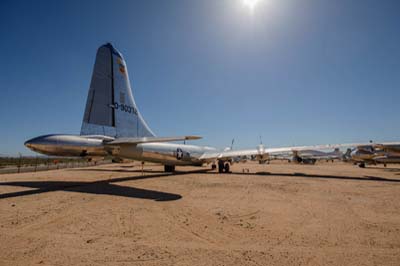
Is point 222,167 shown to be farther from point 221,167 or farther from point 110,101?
point 110,101

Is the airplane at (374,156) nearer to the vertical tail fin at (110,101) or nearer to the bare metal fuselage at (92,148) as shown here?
the bare metal fuselage at (92,148)

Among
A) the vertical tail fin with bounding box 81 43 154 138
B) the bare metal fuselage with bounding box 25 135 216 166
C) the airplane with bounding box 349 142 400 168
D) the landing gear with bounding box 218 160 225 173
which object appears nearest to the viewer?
the bare metal fuselage with bounding box 25 135 216 166

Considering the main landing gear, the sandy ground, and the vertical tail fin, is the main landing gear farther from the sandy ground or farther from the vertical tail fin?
the sandy ground

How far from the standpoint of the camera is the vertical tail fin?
1245 centimetres

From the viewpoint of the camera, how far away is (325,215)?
5953 mm

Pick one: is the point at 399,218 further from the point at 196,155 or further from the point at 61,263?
the point at 196,155

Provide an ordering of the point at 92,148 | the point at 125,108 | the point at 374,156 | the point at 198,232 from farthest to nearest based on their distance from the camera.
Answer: the point at 374,156 → the point at 125,108 → the point at 92,148 → the point at 198,232

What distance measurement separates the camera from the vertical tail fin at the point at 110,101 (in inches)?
490

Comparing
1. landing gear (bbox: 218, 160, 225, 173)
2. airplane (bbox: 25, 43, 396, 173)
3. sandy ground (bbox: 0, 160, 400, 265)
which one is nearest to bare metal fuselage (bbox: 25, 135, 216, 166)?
airplane (bbox: 25, 43, 396, 173)

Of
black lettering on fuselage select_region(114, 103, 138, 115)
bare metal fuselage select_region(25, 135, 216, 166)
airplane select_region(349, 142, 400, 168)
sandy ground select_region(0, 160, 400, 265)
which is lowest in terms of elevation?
sandy ground select_region(0, 160, 400, 265)

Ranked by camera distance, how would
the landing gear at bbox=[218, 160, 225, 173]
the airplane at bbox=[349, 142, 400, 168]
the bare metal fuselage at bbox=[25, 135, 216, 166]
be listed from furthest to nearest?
the airplane at bbox=[349, 142, 400, 168] → the landing gear at bbox=[218, 160, 225, 173] → the bare metal fuselage at bbox=[25, 135, 216, 166]

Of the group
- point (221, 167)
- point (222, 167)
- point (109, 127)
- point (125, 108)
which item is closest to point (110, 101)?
point (125, 108)

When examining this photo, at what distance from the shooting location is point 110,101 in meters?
13.7

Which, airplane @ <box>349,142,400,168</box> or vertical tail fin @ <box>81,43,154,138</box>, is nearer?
vertical tail fin @ <box>81,43,154,138</box>
